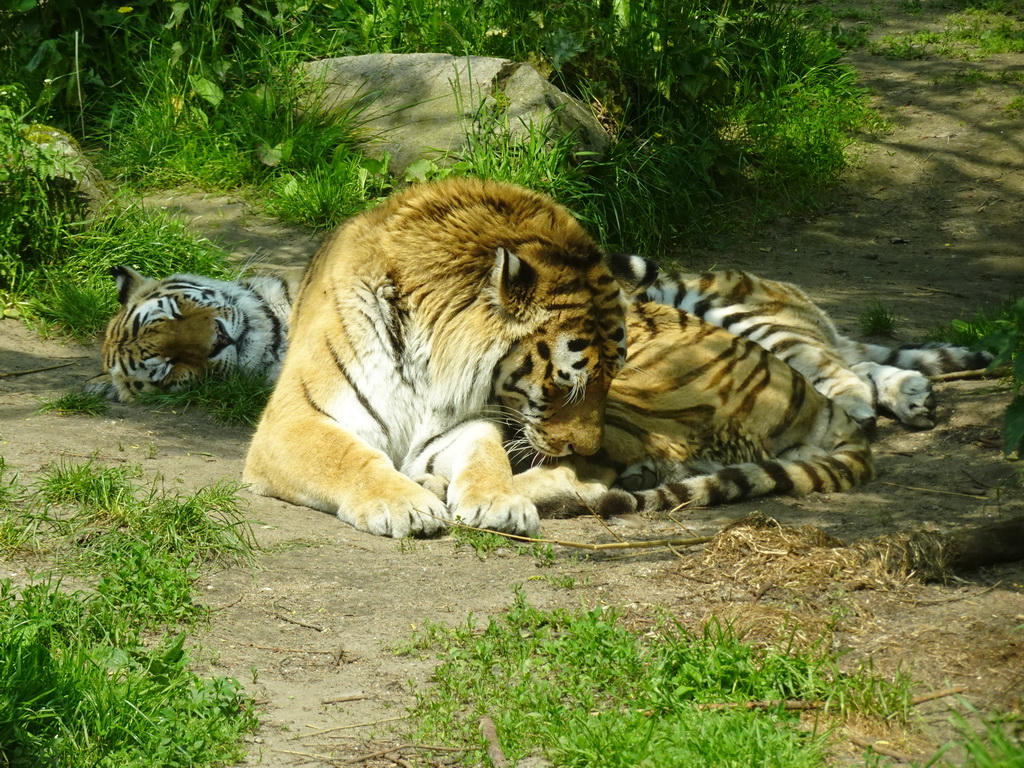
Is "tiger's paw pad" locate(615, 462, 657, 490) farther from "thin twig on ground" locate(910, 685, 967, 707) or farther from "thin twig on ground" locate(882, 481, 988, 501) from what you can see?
"thin twig on ground" locate(910, 685, 967, 707)

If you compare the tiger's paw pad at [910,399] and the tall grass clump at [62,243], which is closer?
the tiger's paw pad at [910,399]

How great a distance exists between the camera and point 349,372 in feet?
15.1

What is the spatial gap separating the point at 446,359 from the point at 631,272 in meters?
1.33

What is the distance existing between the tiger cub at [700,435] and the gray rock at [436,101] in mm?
2821

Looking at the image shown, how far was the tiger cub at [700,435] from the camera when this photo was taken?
454 cm

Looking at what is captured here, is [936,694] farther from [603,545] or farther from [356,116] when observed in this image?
[356,116]

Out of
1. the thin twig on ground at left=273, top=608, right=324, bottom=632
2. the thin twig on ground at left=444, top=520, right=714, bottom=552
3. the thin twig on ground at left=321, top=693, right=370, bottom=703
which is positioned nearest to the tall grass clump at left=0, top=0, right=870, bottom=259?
the thin twig on ground at left=444, top=520, right=714, bottom=552

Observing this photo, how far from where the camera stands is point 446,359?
14.7 feet

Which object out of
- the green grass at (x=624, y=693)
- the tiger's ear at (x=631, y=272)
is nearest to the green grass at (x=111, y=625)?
the green grass at (x=624, y=693)

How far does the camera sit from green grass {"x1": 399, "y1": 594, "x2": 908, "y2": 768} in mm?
2553

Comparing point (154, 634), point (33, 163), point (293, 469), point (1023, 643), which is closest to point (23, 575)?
point (154, 634)

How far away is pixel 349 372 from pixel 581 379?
96 centimetres

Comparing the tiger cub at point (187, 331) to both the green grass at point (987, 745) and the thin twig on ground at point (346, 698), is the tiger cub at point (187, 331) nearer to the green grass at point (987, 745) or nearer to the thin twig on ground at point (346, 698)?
the thin twig on ground at point (346, 698)

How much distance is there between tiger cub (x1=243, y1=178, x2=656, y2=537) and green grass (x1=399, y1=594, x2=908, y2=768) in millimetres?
1095
